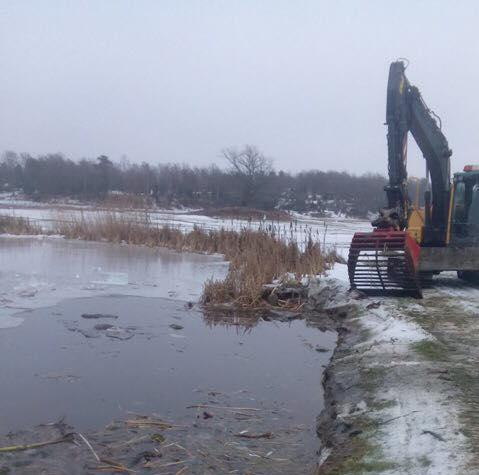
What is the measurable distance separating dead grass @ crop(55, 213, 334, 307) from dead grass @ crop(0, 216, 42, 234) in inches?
40.3

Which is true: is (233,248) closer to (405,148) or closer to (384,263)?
(405,148)

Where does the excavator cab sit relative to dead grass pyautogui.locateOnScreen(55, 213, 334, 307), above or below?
above

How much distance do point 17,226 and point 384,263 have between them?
17780mm

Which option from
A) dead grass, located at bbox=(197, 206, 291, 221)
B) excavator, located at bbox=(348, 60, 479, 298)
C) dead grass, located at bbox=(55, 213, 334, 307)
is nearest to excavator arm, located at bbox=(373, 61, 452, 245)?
excavator, located at bbox=(348, 60, 479, 298)

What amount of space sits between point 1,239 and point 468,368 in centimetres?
1955

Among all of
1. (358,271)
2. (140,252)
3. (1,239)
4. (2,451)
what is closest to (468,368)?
(2,451)

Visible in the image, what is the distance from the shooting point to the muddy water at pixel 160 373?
19.0 feet

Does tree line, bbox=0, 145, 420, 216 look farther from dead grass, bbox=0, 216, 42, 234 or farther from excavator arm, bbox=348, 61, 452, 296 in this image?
excavator arm, bbox=348, 61, 452, 296

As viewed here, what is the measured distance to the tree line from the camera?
188 ft

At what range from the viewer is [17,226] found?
26047 millimetres

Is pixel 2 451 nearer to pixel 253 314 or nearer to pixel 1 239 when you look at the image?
pixel 253 314

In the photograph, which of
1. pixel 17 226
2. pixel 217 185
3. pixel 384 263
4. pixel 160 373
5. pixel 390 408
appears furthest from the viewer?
pixel 217 185

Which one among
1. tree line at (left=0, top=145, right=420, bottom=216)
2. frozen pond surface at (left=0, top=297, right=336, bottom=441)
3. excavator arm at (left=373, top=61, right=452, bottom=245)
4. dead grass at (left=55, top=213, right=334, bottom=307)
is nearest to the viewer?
frozen pond surface at (left=0, top=297, right=336, bottom=441)

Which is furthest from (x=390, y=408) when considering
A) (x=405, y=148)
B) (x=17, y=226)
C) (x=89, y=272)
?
(x=17, y=226)
